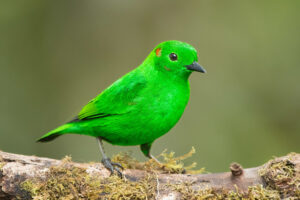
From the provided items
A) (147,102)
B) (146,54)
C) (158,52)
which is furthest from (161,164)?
(146,54)

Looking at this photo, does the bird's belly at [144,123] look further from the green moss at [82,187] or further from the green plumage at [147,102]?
the green moss at [82,187]

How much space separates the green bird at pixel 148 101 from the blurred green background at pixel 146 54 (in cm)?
281

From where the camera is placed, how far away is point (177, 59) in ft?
14.4

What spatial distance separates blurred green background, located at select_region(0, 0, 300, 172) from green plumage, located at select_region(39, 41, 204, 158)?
2811 mm

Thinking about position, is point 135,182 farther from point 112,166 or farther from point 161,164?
point 161,164

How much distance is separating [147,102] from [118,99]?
0.41 meters

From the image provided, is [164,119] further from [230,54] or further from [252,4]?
[252,4]

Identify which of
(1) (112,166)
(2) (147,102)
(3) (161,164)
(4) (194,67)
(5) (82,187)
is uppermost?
(4) (194,67)

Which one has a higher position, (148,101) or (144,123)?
(148,101)

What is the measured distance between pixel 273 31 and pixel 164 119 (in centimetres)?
454

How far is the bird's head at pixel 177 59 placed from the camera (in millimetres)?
4328

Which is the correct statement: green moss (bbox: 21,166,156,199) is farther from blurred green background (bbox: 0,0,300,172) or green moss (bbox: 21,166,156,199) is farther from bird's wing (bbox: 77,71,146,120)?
blurred green background (bbox: 0,0,300,172)

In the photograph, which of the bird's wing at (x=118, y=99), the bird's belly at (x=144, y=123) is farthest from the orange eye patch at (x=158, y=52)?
the bird's belly at (x=144, y=123)

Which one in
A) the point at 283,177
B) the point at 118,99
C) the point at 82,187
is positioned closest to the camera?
the point at 283,177
